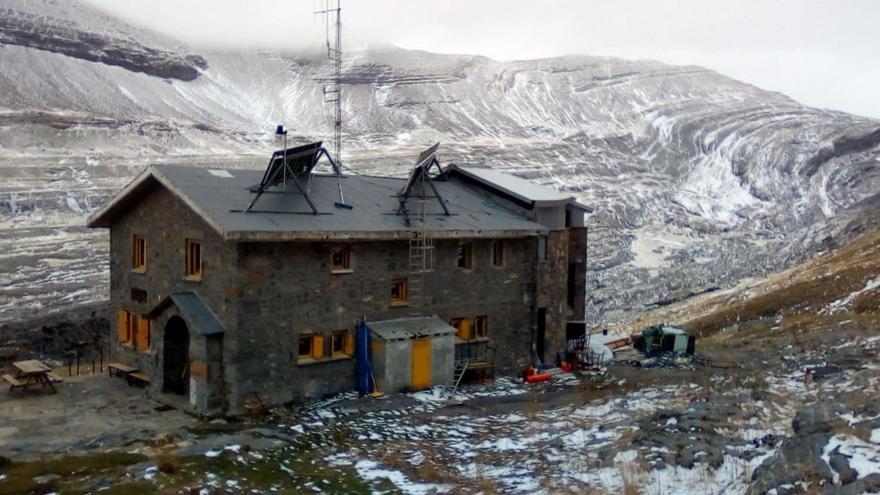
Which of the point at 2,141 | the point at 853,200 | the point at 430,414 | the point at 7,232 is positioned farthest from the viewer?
the point at 853,200

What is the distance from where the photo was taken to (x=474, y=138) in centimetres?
11288

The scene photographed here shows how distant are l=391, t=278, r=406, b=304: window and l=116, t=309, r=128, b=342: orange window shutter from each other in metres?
7.95

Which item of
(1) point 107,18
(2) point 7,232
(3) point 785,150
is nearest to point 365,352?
(2) point 7,232

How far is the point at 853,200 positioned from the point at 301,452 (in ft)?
304

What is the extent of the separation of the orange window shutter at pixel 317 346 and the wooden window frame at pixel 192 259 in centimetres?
342

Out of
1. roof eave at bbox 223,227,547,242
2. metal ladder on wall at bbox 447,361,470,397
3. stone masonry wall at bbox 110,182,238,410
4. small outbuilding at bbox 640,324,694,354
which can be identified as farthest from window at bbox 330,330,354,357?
small outbuilding at bbox 640,324,694,354

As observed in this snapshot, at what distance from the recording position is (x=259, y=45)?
143 metres

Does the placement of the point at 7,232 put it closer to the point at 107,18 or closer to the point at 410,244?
the point at 410,244

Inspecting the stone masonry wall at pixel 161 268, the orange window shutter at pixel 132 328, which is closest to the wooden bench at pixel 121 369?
the stone masonry wall at pixel 161 268

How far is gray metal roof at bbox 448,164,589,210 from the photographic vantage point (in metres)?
28.0

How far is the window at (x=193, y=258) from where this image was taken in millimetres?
Answer: 21984

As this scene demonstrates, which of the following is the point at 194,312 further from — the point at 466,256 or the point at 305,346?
the point at 466,256

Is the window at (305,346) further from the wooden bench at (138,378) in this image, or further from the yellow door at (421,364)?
the wooden bench at (138,378)

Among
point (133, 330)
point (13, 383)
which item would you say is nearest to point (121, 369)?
point (133, 330)
